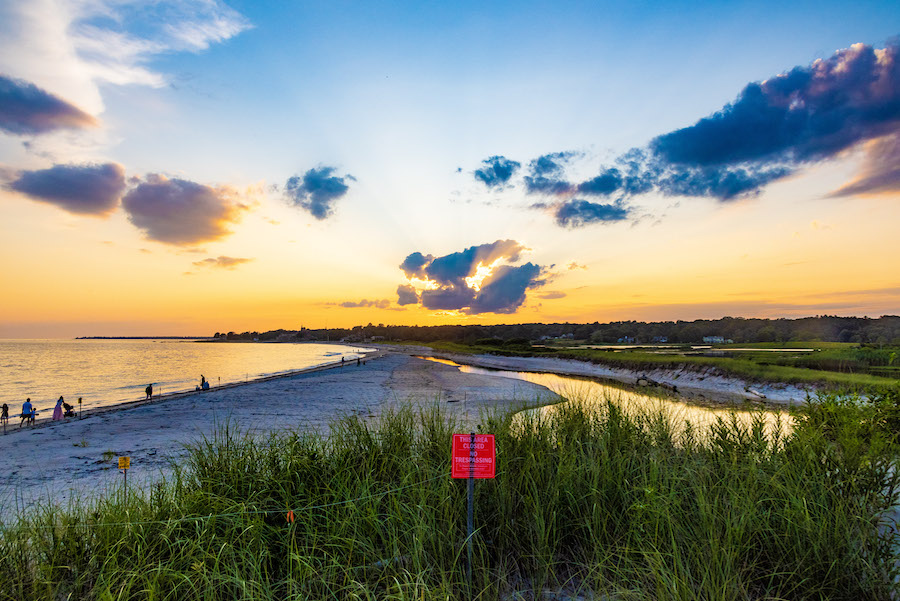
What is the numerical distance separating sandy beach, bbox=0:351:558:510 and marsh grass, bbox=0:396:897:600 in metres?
1.00

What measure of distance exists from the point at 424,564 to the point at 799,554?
13.0 ft

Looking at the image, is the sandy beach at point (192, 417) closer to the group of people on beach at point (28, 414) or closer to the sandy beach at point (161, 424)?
the sandy beach at point (161, 424)

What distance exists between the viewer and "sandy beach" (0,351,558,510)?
11344 millimetres

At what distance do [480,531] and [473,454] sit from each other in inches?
59.0

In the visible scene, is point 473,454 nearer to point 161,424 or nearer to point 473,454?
point 473,454

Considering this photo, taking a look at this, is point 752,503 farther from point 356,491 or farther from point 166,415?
point 166,415

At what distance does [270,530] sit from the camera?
16.4 feet

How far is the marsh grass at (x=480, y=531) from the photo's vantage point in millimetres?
4113

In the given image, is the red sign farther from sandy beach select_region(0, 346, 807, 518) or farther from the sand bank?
the sand bank

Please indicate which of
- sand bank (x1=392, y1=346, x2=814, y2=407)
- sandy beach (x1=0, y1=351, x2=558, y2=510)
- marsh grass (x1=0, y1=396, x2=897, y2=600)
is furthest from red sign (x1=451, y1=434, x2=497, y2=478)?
sand bank (x1=392, y1=346, x2=814, y2=407)

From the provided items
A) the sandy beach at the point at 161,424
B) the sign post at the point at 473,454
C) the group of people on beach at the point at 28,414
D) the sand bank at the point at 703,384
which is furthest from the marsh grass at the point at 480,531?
the group of people on beach at the point at 28,414

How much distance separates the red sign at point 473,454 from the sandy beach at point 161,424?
6.79 ft

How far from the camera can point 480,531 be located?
522 centimetres

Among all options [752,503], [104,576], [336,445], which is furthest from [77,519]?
[752,503]
